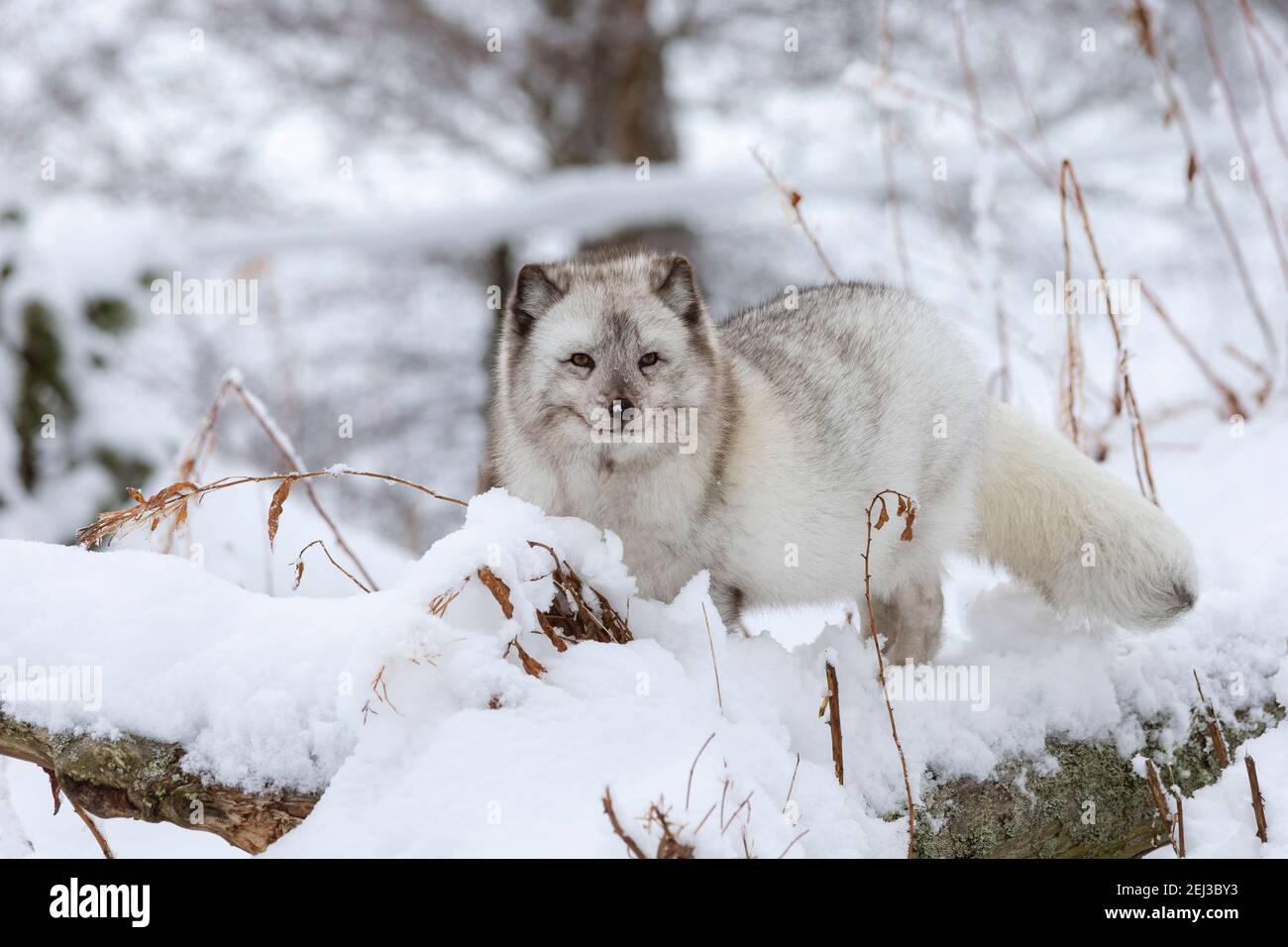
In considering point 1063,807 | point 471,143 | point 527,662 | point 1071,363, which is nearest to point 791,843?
point 527,662

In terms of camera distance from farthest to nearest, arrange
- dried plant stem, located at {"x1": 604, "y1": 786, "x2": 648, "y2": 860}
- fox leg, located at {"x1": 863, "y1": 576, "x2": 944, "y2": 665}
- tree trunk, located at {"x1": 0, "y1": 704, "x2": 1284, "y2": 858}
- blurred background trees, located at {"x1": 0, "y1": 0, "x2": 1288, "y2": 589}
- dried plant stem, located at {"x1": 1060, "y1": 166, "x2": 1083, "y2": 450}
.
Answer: blurred background trees, located at {"x1": 0, "y1": 0, "x2": 1288, "y2": 589}
dried plant stem, located at {"x1": 1060, "y1": 166, "x2": 1083, "y2": 450}
fox leg, located at {"x1": 863, "y1": 576, "x2": 944, "y2": 665}
tree trunk, located at {"x1": 0, "y1": 704, "x2": 1284, "y2": 858}
dried plant stem, located at {"x1": 604, "y1": 786, "x2": 648, "y2": 860}

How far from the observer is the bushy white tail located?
2982 millimetres

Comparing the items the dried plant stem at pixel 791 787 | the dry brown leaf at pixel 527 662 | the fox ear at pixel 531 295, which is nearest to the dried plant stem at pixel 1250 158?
the fox ear at pixel 531 295

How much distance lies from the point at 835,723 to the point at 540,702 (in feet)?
2.16

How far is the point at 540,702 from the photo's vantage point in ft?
7.45

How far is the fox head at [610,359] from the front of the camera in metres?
2.73

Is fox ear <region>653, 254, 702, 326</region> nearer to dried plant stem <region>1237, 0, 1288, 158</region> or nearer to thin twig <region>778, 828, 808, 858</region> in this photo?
thin twig <region>778, 828, 808, 858</region>

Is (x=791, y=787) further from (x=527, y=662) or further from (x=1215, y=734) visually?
(x=1215, y=734)

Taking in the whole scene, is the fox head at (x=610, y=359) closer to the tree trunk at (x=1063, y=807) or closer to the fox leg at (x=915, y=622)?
the fox leg at (x=915, y=622)

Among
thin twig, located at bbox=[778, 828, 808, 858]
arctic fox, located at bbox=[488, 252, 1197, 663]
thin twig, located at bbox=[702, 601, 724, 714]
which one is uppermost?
arctic fox, located at bbox=[488, 252, 1197, 663]

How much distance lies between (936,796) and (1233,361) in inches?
158

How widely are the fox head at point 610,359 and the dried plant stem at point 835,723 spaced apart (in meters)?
0.65

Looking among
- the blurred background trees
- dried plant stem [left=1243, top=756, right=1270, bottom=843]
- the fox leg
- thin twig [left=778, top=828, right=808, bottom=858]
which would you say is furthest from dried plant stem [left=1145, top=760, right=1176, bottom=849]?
the blurred background trees

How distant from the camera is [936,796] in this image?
2.53m
